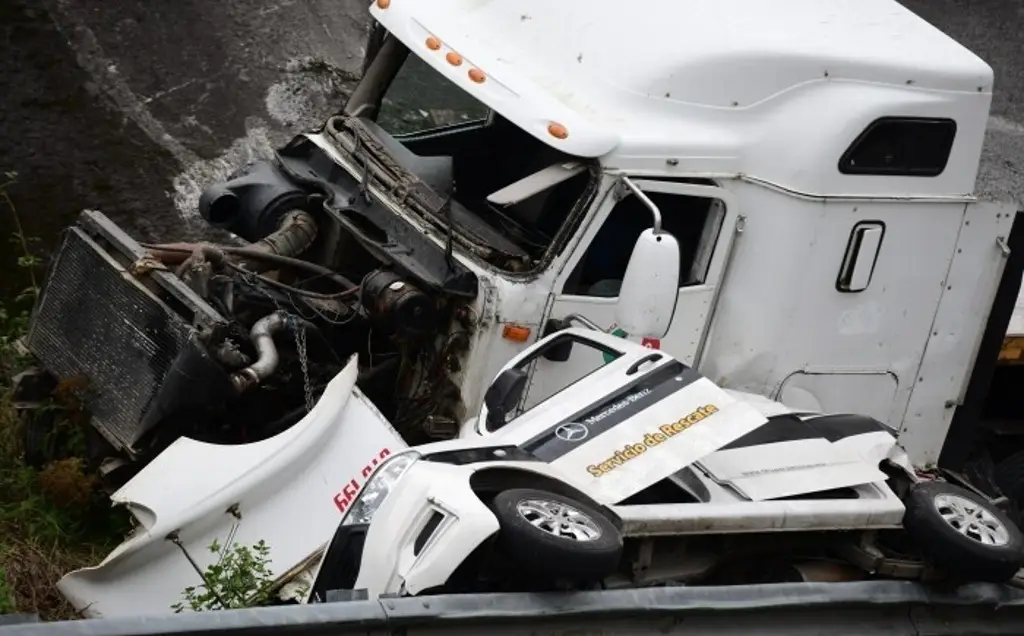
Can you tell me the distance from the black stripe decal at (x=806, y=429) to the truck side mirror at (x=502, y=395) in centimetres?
90

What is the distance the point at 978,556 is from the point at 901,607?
0.37 meters

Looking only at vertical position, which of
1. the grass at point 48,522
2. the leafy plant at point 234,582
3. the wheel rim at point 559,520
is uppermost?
the wheel rim at point 559,520

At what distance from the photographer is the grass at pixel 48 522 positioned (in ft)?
22.9

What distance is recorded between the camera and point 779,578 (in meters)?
6.41

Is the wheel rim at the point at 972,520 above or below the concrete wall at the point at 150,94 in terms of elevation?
above

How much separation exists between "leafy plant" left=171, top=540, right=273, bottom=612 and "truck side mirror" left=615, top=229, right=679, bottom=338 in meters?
1.81

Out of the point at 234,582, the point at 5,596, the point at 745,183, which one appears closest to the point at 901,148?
the point at 745,183

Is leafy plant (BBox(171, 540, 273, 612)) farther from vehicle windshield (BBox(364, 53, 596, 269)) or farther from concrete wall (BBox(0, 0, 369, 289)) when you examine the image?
concrete wall (BBox(0, 0, 369, 289))

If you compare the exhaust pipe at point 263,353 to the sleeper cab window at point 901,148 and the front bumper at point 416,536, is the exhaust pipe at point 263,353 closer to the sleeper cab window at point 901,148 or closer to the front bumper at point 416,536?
the front bumper at point 416,536

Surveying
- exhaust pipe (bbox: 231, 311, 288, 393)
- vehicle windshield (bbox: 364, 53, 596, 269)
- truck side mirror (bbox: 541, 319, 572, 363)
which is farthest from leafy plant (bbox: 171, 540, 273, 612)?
vehicle windshield (bbox: 364, 53, 596, 269)

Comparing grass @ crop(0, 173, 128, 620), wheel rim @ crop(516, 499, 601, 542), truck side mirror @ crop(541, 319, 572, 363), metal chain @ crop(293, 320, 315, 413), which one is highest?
wheel rim @ crop(516, 499, 601, 542)

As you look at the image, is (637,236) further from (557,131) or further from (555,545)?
(555,545)

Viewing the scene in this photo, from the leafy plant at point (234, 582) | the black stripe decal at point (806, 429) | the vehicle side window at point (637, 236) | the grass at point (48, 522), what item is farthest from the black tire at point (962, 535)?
the grass at point (48, 522)

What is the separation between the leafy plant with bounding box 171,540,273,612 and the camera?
6.07 m
